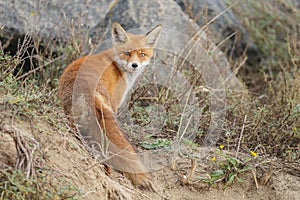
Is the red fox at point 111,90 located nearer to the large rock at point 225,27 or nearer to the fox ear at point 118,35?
the fox ear at point 118,35

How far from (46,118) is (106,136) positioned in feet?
1.61

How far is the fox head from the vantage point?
526 cm

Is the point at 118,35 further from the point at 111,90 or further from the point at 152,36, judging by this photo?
the point at 111,90

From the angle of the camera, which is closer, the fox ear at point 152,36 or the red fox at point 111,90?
the red fox at point 111,90

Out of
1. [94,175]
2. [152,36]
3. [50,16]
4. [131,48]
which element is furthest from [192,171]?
[50,16]

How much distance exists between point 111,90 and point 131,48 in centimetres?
61

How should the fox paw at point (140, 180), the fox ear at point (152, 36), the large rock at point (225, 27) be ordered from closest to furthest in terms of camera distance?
1. the fox paw at point (140, 180)
2. the fox ear at point (152, 36)
3. the large rock at point (225, 27)

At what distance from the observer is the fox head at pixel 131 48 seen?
17.3ft

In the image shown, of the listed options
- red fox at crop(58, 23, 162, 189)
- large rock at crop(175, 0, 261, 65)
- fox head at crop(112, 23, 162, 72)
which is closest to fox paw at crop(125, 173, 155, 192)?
red fox at crop(58, 23, 162, 189)

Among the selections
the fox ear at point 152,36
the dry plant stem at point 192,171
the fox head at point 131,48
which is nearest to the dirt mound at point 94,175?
the dry plant stem at point 192,171

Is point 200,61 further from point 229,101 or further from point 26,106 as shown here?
point 26,106

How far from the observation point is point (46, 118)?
3.71 m

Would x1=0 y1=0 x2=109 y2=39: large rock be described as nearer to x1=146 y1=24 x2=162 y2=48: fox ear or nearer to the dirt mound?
x1=146 y1=24 x2=162 y2=48: fox ear

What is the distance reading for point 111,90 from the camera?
492 centimetres
